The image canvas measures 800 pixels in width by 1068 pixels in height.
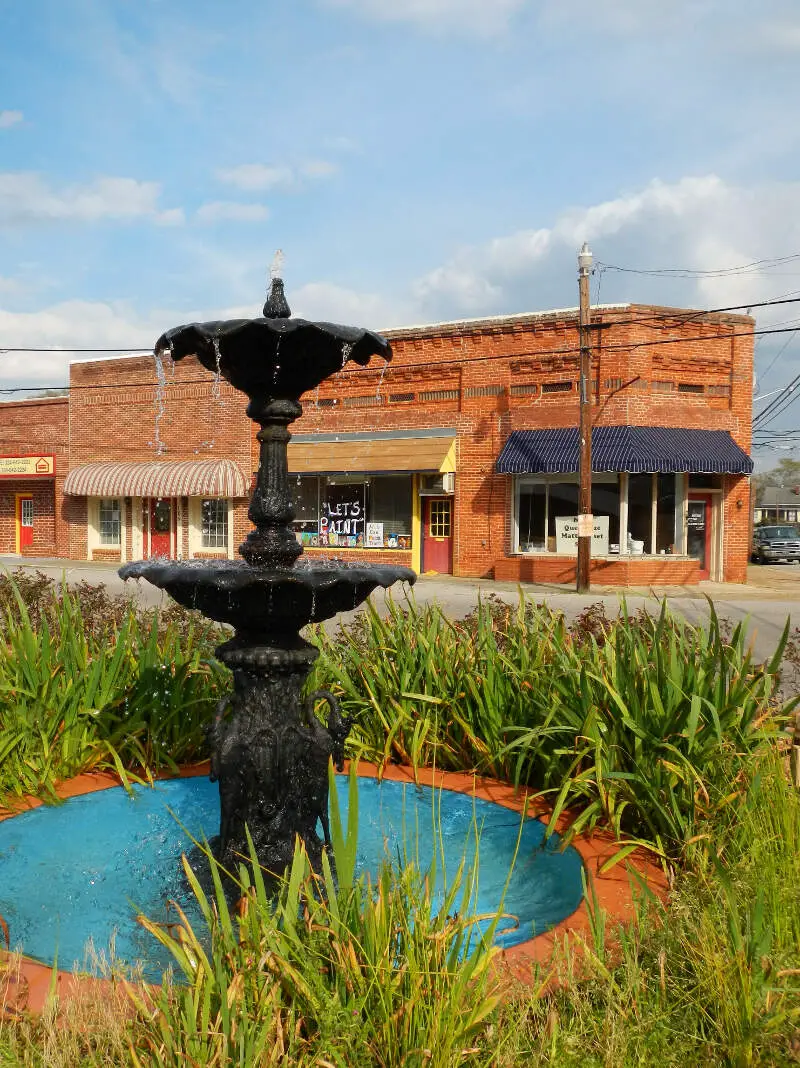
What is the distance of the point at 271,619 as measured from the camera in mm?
4133

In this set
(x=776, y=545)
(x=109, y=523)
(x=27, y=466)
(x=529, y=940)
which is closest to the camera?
(x=529, y=940)

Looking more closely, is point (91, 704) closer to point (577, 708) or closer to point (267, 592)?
point (267, 592)

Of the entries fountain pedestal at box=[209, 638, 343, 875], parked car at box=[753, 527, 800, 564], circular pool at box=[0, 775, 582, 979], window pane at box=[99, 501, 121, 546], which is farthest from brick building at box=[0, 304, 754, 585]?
fountain pedestal at box=[209, 638, 343, 875]

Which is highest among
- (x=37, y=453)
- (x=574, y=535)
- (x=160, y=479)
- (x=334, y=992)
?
(x=37, y=453)

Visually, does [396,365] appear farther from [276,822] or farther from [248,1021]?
[248,1021]

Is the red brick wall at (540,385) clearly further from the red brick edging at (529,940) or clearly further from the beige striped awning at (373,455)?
the red brick edging at (529,940)

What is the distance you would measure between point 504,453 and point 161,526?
12.3 m

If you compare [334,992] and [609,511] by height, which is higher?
[609,511]

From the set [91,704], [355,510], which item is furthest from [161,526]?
[91,704]

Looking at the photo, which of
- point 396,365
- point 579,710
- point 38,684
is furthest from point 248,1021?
point 396,365

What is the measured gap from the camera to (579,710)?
15.6 ft

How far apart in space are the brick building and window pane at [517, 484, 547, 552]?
39mm

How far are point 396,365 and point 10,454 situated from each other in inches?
599

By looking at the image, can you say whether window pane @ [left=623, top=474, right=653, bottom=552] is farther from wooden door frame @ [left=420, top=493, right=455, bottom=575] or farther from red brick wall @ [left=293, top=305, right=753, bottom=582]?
wooden door frame @ [left=420, top=493, right=455, bottom=575]
